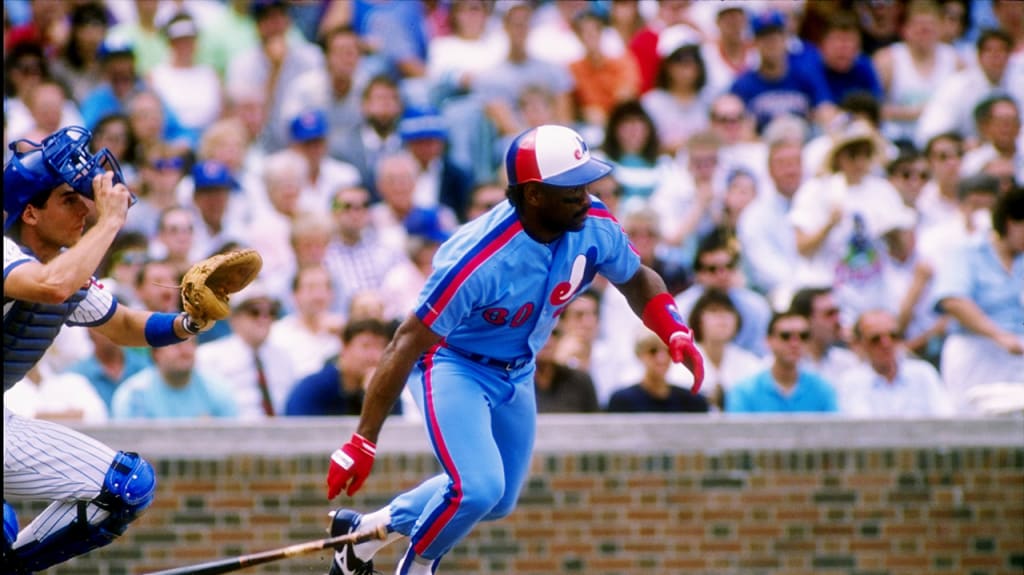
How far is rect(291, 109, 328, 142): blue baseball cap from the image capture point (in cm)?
1247

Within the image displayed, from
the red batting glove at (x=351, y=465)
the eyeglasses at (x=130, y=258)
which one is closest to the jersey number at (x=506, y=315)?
the red batting glove at (x=351, y=465)

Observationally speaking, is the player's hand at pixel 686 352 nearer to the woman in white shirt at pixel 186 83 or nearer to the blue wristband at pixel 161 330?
the blue wristband at pixel 161 330

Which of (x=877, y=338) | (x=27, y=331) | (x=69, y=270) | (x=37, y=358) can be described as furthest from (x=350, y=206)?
(x=69, y=270)

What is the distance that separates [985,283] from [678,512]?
2573 mm

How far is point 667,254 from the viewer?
1179cm

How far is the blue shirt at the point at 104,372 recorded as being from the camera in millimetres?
10336

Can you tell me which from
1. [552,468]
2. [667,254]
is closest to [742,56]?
[667,254]

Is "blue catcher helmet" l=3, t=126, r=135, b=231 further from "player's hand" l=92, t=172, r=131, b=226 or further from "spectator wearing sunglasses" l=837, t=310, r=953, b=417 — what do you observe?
"spectator wearing sunglasses" l=837, t=310, r=953, b=417

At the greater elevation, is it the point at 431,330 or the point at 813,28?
the point at 431,330

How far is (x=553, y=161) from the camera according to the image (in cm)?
685

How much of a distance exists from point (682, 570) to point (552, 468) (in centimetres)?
94

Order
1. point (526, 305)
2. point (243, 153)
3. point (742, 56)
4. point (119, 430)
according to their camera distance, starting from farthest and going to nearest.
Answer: point (742, 56)
point (243, 153)
point (119, 430)
point (526, 305)

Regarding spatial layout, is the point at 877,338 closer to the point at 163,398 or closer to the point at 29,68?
the point at 163,398

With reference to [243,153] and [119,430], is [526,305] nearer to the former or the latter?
[119,430]
